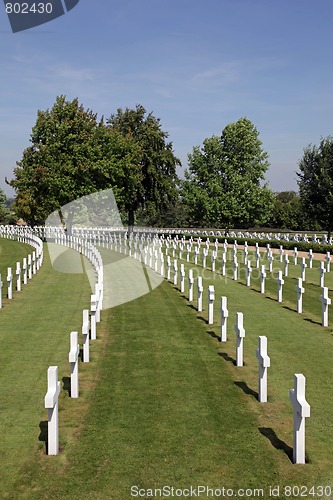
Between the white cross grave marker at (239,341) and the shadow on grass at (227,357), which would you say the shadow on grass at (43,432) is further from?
the shadow on grass at (227,357)

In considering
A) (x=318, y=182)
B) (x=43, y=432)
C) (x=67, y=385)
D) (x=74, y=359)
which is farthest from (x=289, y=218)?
Result: (x=43, y=432)

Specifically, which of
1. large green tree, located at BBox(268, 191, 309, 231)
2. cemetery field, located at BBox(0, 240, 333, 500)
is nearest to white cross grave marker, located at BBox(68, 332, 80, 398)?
cemetery field, located at BBox(0, 240, 333, 500)

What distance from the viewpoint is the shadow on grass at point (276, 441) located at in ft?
22.6

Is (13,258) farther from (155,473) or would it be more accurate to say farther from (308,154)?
(308,154)

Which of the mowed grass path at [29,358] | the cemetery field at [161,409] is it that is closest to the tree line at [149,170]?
the mowed grass path at [29,358]

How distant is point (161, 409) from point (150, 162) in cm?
7082

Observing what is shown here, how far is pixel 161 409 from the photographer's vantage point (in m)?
8.38

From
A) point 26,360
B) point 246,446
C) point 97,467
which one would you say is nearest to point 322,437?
point 246,446

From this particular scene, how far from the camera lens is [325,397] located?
29.5 feet

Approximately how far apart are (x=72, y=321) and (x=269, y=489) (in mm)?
10282

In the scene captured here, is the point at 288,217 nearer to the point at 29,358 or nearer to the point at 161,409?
the point at 29,358

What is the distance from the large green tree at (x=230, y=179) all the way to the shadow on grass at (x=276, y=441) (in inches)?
2427

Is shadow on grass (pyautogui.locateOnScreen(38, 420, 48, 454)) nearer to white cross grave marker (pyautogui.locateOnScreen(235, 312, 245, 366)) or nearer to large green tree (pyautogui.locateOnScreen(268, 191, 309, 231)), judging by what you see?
white cross grave marker (pyautogui.locateOnScreen(235, 312, 245, 366))

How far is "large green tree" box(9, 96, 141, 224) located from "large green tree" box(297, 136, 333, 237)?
67.6ft
